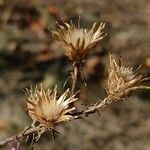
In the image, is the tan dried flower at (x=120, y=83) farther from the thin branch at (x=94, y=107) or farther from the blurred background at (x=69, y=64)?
the blurred background at (x=69, y=64)

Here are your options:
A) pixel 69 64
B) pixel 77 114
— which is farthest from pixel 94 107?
pixel 69 64

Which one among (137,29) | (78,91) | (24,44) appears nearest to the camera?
(78,91)

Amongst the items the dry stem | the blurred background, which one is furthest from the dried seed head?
the blurred background

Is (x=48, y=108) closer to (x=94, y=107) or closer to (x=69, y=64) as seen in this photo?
(x=94, y=107)

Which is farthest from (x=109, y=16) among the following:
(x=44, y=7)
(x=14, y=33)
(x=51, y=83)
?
(x=51, y=83)

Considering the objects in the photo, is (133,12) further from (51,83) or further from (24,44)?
(51,83)

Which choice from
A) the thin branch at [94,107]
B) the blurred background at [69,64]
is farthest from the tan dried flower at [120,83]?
the blurred background at [69,64]

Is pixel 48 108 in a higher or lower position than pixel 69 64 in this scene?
higher
